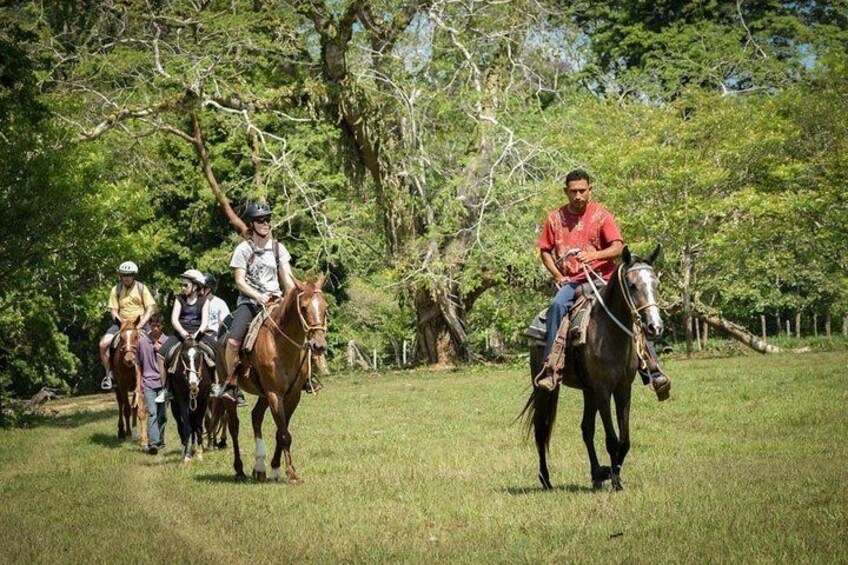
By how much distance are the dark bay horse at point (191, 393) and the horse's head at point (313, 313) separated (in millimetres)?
3642

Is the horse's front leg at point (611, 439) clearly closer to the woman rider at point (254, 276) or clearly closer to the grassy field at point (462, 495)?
the grassy field at point (462, 495)

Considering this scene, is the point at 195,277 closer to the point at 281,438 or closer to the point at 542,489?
the point at 281,438

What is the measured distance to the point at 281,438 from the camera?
1305 centimetres

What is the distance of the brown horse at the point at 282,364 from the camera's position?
12898mm

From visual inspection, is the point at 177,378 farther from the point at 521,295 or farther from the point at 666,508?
the point at 521,295

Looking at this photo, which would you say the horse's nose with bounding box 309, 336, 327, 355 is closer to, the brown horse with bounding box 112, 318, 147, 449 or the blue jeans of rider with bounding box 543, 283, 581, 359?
the blue jeans of rider with bounding box 543, 283, 581, 359

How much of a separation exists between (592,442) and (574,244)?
192 centimetres

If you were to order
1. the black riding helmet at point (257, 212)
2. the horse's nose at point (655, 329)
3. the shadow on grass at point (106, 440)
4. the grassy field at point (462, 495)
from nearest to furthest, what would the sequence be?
the grassy field at point (462, 495) < the horse's nose at point (655, 329) < the black riding helmet at point (257, 212) < the shadow on grass at point (106, 440)

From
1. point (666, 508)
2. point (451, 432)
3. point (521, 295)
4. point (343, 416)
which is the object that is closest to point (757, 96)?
point (521, 295)

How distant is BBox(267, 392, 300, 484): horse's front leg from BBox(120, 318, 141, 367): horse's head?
5883 millimetres

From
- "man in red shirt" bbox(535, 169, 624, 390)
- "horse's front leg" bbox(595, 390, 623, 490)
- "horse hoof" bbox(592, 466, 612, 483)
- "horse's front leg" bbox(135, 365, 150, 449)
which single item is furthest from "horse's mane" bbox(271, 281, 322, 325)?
"horse's front leg" bbox(135, 365, 150, 449)

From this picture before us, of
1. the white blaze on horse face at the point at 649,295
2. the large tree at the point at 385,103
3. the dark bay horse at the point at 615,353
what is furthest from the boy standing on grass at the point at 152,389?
the large tree at the point at 385,103

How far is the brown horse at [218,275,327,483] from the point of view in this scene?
1290 cm

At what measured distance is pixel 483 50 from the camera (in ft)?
125
